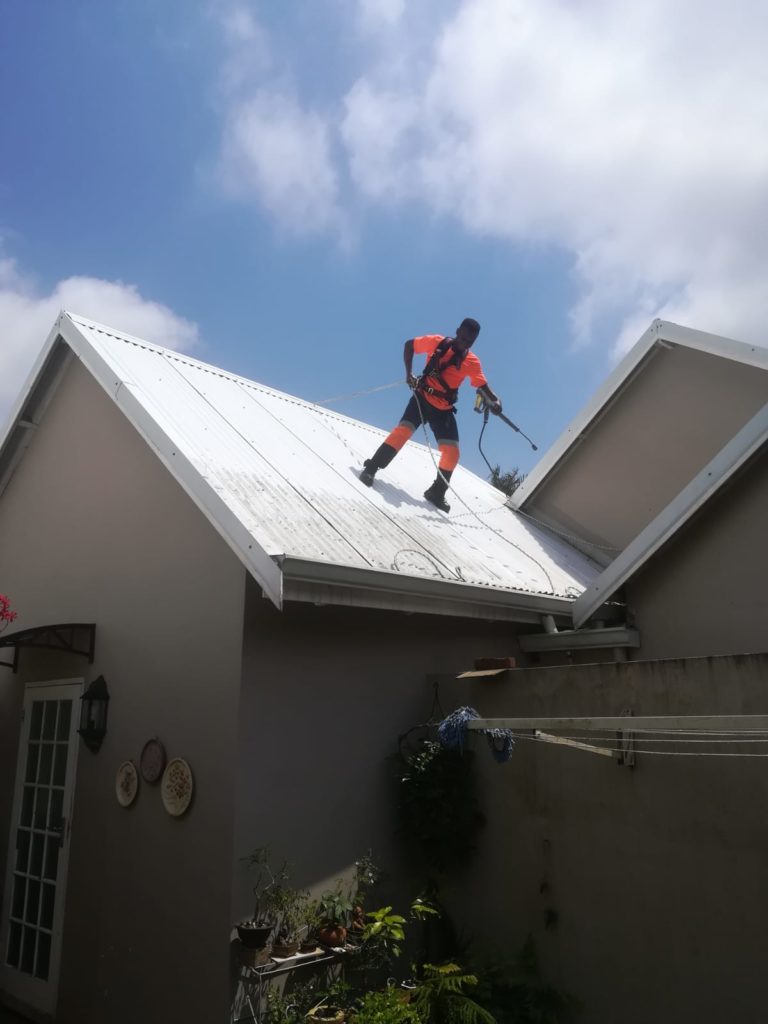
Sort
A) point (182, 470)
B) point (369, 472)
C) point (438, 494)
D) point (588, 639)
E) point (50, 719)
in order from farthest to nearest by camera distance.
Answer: point (438, 494), point (369, 472), point (588, 639), point (50, 719), point (182, 470)

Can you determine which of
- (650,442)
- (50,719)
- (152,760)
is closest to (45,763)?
(50,719)

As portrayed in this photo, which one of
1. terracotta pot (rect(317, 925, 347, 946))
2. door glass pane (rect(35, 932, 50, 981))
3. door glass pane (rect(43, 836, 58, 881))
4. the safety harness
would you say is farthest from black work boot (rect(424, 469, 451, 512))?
door glass pane (rect(35, 932, 50, 981))

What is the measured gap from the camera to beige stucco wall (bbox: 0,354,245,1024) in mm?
4887

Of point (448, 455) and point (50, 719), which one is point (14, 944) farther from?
point (448, 455)

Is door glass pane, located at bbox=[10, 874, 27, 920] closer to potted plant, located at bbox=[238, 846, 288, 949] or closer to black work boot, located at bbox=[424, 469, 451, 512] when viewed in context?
potted plant, located at bbox=[238, 846, 288, 949]

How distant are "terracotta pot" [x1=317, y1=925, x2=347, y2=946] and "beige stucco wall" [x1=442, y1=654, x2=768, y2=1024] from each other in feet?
3.44

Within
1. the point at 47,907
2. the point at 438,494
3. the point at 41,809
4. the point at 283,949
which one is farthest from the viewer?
the point at 438,494

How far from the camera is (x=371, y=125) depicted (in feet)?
20.2

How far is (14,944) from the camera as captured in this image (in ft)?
20.2

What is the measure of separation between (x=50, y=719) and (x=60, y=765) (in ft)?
1.42

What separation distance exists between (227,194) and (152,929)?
576cm

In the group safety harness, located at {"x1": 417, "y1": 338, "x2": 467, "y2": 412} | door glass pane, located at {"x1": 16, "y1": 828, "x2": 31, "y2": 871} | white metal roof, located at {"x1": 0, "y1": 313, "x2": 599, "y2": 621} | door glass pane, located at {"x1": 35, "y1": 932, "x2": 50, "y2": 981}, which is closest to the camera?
white metal roof, located at {"x1": 0, "y1": 313, "x2": 599, "y2": 621}

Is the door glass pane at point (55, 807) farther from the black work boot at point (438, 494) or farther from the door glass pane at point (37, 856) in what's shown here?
the black work boot at point (438, 494)

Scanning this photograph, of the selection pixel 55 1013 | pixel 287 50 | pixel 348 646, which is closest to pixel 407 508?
pixel 348 646
